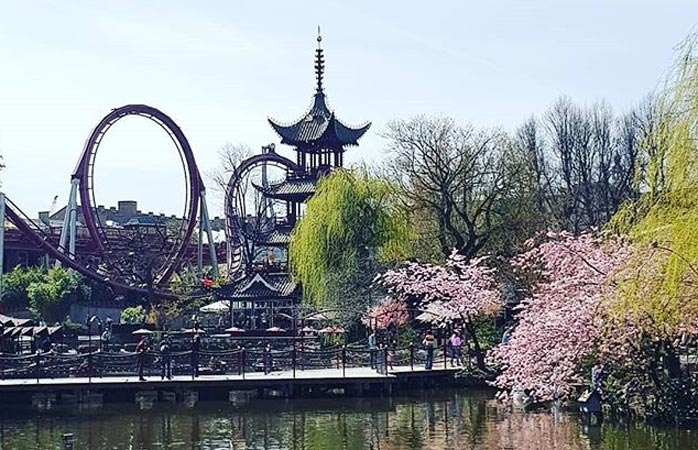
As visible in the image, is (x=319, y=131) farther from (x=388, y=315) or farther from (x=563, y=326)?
(x=563, y=326)

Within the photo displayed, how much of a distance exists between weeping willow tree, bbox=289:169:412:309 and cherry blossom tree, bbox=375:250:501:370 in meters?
1.01

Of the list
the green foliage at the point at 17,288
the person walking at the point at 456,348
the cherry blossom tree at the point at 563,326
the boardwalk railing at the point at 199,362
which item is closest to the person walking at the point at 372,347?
the boardwalk railing at the point at 199,362

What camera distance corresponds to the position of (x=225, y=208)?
210ft

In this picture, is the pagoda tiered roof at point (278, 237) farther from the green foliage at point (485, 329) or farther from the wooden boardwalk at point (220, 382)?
the wooden boardwalk at point (220, 382)

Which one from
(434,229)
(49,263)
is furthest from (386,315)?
(49,263)

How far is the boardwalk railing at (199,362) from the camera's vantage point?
104ft

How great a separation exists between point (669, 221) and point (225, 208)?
150 feet

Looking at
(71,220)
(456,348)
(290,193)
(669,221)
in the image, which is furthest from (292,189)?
(669,221)

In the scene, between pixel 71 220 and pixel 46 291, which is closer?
pixel 46 291

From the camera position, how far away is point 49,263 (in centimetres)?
7081

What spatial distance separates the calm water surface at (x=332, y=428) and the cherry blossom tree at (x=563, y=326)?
97 cm

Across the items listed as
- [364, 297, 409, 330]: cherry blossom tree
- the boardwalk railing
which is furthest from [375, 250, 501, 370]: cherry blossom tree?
the boardwalk railing

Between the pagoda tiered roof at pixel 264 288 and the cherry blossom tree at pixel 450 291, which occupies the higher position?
the pagoda tiered roof at pixel 264 288

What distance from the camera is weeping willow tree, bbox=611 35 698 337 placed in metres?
18.8
